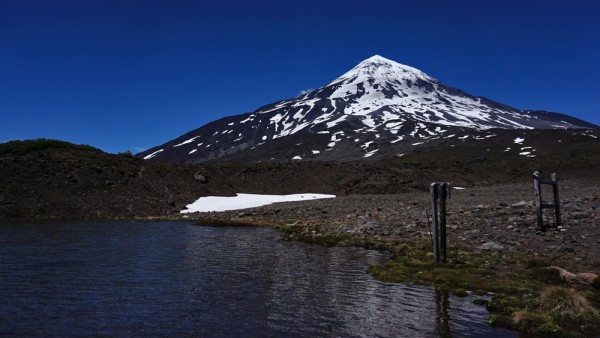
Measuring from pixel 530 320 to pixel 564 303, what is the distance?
1.69m

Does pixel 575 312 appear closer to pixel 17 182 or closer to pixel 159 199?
pixel 159 199

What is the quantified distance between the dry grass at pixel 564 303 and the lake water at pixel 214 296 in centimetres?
164

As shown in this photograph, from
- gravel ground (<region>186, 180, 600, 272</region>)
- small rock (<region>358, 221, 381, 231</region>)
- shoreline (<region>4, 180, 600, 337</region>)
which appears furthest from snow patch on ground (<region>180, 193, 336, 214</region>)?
small rock (<region>358, 221, 381, 231</region>)

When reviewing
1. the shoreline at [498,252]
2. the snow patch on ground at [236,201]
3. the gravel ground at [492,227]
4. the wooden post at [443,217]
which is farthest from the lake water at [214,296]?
the snow patch on ground at [236,201]

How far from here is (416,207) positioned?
34.9 metres

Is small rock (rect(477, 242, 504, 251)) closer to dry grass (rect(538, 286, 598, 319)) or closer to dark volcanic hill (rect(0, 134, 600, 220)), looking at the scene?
dry grass (rect(538, 286, 598, 319))

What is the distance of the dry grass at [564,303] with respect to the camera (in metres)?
10.8

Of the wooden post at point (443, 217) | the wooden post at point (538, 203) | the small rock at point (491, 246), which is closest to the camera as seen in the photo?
the wooden post at point (443, 217)

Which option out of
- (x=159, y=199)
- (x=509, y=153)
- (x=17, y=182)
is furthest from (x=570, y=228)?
(x=509, y=153)

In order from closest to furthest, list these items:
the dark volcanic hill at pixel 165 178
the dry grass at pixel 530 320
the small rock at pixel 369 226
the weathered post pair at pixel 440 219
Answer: the dry grass at pixel 530 320
the weathered post pair at pixel 440 219
the small rock at pixel 369 226
the dark volcanic hill at pixel 165 178

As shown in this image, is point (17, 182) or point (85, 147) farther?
point (85, 147)

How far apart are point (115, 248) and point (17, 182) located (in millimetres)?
28043

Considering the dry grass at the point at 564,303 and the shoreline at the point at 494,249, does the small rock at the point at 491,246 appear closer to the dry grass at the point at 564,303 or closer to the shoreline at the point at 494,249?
the shoreline at the point at 494,249

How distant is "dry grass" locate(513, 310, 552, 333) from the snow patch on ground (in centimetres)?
3900
